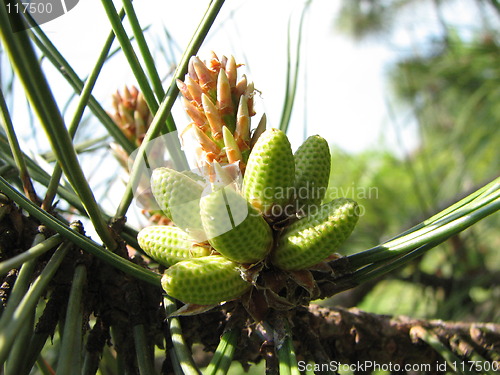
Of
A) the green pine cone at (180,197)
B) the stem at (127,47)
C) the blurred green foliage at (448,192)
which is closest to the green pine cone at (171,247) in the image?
the green pine cone at (180,197)

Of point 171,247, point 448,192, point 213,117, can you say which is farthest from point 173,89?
point 448,192

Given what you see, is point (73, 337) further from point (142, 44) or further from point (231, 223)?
point (142, 44)

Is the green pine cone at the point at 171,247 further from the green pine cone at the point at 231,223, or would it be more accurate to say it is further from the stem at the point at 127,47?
the stem at the point at 127,47

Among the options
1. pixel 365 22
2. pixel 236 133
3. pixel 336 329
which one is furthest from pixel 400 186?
pixel 365 22

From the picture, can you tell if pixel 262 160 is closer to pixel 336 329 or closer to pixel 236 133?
pixel 236 133

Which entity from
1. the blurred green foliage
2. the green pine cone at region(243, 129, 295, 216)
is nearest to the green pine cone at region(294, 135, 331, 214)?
the green pine cone at region(243, 129, 295, 216)

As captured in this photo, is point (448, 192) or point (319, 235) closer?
point (319, 235)

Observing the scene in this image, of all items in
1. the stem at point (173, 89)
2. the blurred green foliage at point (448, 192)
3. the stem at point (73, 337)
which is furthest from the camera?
the blurred green foliage at point (448, 192)
